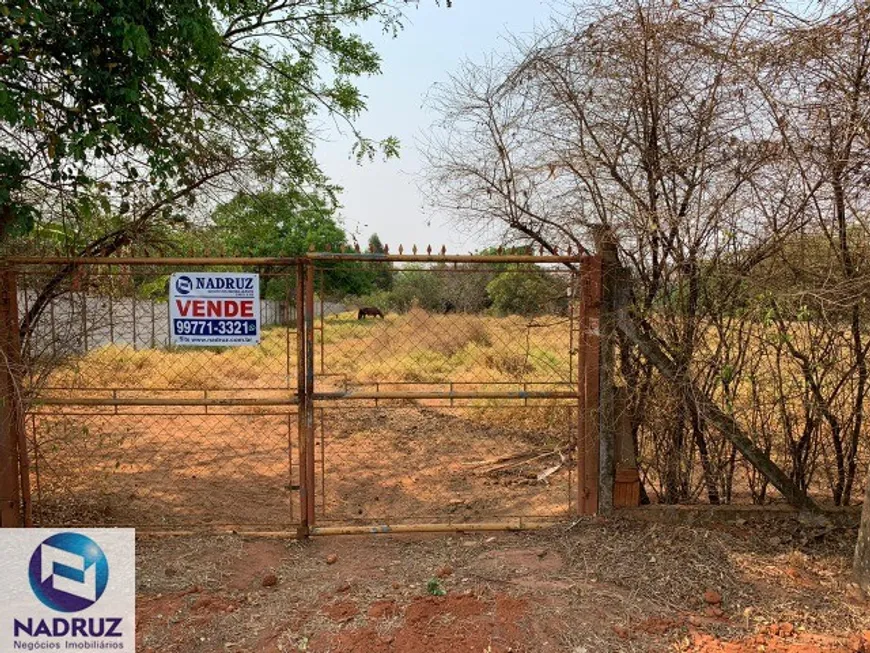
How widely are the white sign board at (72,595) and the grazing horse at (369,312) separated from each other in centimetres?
273

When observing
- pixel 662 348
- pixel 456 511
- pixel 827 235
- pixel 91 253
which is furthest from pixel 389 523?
pixel 827 235

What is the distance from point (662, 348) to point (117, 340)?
4034mm

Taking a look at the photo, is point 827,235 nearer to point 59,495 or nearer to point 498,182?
point 498,182

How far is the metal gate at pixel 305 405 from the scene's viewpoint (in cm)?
400

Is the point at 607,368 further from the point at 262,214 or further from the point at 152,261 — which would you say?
the point at 262,214

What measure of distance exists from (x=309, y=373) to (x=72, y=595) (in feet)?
5.81

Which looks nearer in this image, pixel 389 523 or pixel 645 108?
pixel 645 108

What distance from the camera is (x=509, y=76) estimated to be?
14.8ft

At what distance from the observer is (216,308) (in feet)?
Answer: 12.8

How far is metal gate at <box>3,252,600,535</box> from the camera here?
400cm

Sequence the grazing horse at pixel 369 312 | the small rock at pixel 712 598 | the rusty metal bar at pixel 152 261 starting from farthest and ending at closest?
1. the grazing horse at pixel 369 312
2. the rusty metal bar at pixel 152 261
3. the small rock at pixel 712 598

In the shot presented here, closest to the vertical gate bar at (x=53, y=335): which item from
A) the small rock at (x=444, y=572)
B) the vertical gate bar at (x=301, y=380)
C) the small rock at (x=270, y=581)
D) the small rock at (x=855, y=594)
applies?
the vertical gate bar at (x=301, y=380)

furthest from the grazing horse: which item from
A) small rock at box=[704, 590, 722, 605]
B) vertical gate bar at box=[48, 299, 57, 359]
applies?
small rock at box=[704, 590, 722, 605]

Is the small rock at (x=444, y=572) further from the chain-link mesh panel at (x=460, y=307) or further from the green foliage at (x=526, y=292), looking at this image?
the green foliage at (x=526, y=292)
